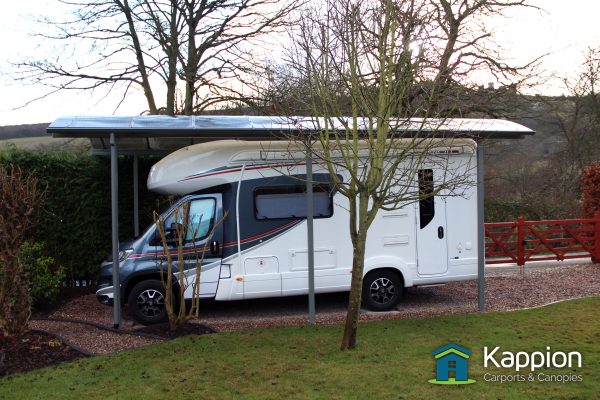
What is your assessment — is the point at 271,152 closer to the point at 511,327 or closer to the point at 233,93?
the point at 511,327

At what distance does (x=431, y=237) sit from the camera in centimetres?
855

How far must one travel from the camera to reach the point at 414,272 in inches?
334

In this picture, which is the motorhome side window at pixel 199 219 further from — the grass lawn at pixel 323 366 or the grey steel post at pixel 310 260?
the grass lawn at pixel 323 366

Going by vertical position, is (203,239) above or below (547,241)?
above

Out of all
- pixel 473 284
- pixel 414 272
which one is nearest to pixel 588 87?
pixel 473 284

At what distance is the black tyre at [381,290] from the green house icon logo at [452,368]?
3.20 m

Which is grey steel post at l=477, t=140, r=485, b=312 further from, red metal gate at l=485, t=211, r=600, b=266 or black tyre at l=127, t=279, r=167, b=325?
black tyre at l=127, t=279, r=167, b=325

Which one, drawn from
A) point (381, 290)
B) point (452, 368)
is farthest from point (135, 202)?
point (452, 368)

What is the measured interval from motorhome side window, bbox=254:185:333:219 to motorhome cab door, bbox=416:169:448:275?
4.90 ft

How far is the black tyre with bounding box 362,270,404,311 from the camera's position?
8.44 meters

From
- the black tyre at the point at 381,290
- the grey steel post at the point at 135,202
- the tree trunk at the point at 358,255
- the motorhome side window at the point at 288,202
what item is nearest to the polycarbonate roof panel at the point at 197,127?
the motorhome side window at the point at 288,202

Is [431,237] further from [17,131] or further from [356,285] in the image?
[17,131]

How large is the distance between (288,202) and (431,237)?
7.77 feet

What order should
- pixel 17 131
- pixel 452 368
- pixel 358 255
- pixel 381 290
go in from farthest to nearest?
pixel 17 131 < pixel 381 290 < pixel 358 255 < pixel 452 368
